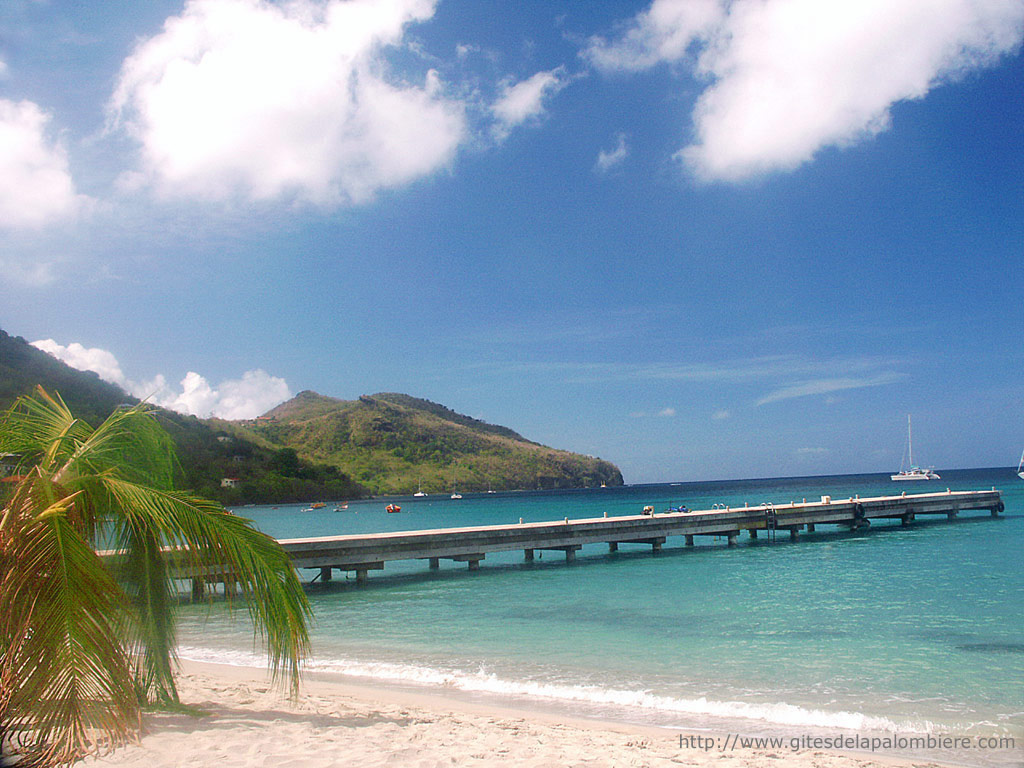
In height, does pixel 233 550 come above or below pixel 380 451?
below

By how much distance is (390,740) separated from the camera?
7.21 m

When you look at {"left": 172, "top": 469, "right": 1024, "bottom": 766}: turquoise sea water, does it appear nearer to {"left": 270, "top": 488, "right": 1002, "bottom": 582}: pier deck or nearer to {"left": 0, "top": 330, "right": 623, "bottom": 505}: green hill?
{"left": 270, "top": 488, "right": 1002, "bottom": 582}: pier deck

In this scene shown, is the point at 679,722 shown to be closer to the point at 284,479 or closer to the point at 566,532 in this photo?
the point at 566,532

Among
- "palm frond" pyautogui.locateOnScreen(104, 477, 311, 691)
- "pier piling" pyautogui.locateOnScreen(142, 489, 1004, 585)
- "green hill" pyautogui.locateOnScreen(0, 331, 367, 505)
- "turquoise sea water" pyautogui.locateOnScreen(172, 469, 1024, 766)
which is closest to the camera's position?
"palm frond" pyautogui.locateOnScreen(104, 477, 311, 691)

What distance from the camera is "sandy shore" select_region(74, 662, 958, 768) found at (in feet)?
21.0

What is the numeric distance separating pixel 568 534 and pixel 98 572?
2958cm

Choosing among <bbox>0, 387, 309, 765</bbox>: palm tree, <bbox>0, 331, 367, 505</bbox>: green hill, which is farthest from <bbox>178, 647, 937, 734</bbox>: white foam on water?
<bbox>0, 331, 367, 505</bbox>: green hill

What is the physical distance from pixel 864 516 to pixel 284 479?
110 m

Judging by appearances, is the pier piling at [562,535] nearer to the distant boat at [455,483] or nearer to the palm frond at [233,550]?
the palm frond at [233,550]

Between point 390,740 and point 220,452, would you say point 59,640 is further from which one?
point 220,452

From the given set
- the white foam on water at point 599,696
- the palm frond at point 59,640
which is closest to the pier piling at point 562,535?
the palm frond at point 59,640

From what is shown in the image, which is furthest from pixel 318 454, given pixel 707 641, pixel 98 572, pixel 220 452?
pixel 98 572

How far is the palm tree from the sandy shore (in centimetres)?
63

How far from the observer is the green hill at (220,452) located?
223 feet
